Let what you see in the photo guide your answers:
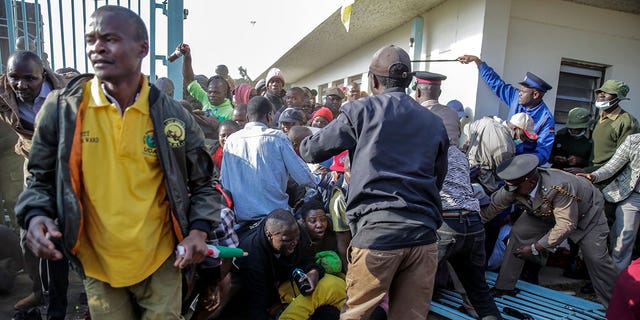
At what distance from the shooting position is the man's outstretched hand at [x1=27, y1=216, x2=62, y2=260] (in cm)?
143

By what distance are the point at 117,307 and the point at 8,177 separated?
3.22 m

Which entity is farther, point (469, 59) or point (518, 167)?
point (469, 59)

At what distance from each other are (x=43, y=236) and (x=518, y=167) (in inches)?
137

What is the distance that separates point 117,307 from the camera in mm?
1621

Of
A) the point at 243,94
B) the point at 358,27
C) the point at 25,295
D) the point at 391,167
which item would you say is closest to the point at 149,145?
the point at 391,167

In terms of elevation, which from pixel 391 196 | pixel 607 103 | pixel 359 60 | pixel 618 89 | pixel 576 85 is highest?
pixel 359 60

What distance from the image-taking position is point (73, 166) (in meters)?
1.52

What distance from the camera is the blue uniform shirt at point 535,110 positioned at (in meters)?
4.69

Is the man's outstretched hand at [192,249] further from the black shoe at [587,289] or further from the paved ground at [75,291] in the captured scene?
the black shoe at [587,289]

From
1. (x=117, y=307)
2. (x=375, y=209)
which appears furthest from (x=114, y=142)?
(x=375, y=209)

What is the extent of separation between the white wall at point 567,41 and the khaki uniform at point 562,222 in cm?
198

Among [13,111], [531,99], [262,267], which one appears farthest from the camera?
[531,99]

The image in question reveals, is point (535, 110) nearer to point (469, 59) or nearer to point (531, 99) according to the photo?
point (531, 99)

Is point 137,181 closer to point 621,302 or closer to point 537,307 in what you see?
point 621,302
